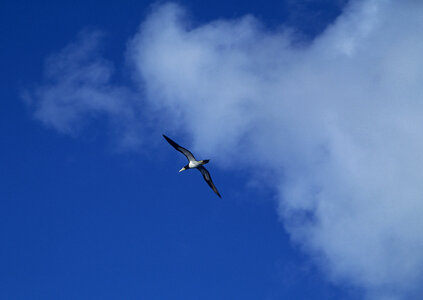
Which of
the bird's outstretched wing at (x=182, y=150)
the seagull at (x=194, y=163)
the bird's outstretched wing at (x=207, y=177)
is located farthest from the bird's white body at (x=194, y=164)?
the bird's outstretched wing at (x=207, y=177)

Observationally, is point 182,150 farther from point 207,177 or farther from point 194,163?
point 207,177

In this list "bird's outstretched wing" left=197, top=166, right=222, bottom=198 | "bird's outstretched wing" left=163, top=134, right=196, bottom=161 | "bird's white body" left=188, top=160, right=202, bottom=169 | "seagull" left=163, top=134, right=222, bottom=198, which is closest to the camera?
"bird's outstretched wing" left=163, top=134, right=196, bottom=161

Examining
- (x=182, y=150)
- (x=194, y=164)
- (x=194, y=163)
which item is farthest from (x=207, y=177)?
(x=182, y=150)

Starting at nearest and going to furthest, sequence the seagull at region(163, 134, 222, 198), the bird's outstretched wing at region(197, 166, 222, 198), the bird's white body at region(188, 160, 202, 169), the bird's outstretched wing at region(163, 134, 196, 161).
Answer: the bird's outstretched wing at region(163, 134, 196, 161) < the seagull at region(163, 134, 222, 198) < the bird's white body at region(188, 160, 202, 169) < the bird's outstretched wing at region(197, 166, 222, 198)

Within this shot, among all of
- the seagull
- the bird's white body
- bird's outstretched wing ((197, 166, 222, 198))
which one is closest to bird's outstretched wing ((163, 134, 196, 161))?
the seagull

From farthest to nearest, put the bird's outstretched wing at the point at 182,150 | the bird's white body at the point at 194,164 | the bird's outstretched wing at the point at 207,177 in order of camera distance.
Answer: the bird's outstretched wing at the point at 207,177, the bird's white body at the point at 194,164, the bird's outstretched wing at the point at 182,150

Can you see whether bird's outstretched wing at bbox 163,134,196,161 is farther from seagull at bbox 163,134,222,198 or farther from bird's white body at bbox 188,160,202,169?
bird's white body at bbox 188,160,202,169

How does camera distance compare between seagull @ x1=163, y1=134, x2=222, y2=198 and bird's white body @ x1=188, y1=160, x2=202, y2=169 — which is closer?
seagull @ x1=163, y1=134, x2=222, y2=198

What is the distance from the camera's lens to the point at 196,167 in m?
53.4

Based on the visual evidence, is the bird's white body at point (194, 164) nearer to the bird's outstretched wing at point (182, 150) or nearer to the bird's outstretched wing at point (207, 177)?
the bird's outstretched wing at point (182, 150)

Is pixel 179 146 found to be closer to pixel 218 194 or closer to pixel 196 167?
pixel 196 167

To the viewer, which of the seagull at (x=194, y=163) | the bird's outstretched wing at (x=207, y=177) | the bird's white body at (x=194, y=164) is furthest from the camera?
the bird's outstretched wing at (x=207, y=177)

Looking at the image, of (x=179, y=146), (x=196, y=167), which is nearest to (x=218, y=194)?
(x=196, y=167)

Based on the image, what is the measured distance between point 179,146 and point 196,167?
377 centimetres
